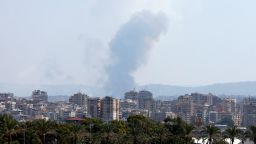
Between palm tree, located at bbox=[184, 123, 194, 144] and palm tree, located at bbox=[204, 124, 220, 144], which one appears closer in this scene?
palm tree, located at bbox=[204, 124, 220, 144]

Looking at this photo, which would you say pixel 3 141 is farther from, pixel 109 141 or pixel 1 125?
pixel 109 141

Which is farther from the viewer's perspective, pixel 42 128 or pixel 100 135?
pixel 42 128

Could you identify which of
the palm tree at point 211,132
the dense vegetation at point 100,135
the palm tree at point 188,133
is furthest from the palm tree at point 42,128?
the palm tree at point 211,132

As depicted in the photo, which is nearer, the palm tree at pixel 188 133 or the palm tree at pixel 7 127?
the palm tree at pixel 7 127

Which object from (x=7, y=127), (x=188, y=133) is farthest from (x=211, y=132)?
(x=7, y=127)

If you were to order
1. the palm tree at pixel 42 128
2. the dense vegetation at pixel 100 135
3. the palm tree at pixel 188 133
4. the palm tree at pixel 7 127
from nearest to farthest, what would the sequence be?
the palm tree at pixel 7 127
the dense vegetation at pixel 100 135
the palm tree at pixel 188 133
the palm tree at pixel 42 128

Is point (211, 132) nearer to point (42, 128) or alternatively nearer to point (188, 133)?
point (188, 133)

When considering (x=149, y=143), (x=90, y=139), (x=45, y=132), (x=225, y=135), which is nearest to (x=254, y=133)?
(x=225, y=135)

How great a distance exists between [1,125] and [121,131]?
63.8 feet

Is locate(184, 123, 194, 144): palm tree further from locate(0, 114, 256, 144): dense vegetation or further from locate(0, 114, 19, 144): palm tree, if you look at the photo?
locate(0, 114, 19, 144): palm tree

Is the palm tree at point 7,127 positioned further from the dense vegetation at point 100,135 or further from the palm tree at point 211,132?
the palm tree at point 211,132

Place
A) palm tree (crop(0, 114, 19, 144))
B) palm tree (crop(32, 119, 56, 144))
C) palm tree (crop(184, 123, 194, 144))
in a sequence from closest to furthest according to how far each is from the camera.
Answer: palm tree (crop(0, 114, 19, 144)) < palm tree (crop(184, 123, 194, 144)) < palm tree (crop(32, 119, 56, 144))

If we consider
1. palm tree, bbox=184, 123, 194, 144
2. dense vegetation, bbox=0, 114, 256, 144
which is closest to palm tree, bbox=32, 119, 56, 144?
dense vegetation, bbox=0, 114, 256, 144

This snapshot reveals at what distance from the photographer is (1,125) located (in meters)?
68.4
